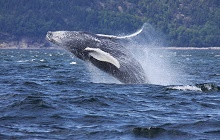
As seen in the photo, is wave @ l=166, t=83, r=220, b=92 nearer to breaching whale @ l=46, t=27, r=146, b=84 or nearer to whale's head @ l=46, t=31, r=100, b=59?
breaching whale @ l=46, t=27, r=146, b=84

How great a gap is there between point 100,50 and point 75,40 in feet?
3.99

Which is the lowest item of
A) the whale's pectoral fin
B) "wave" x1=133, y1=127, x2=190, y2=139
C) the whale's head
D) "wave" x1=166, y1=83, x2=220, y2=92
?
"wave" x1=133, y1=127, x2=190, y2=139

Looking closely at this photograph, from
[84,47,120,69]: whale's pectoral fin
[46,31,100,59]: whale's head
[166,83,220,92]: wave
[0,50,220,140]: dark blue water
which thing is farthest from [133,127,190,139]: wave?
[166,83,220,92]: wave

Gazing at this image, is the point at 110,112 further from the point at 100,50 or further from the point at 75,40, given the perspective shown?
the point at 75,40

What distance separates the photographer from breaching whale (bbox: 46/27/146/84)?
870 inches

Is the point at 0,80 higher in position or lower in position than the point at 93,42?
lower

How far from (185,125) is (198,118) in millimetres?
1096

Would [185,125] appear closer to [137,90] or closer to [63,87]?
[137,90]

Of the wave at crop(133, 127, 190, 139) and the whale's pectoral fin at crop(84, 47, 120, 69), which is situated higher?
the whale's pectoral fin at crop(84, 47, 120, 69)

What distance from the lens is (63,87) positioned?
82.3 feet

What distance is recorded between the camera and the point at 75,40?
22.7 metres

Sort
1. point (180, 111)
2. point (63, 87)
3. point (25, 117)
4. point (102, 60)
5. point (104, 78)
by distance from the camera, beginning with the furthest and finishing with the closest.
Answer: point (104, 78) < point (63, 87) < point (102, 60) < point (180, 111) < point (25, 117)

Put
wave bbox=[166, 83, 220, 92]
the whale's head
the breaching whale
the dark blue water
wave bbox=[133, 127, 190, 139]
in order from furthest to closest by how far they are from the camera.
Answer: wave bbox=[166, 83, 220, 92]
the whale's head
the breaching whale
the dark blue water
wave bbox=[133, 127, 190, 139]

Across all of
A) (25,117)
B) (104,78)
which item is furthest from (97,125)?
(104,78)
